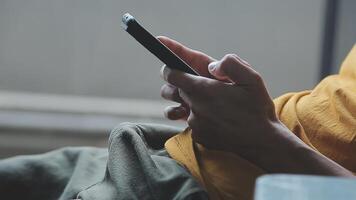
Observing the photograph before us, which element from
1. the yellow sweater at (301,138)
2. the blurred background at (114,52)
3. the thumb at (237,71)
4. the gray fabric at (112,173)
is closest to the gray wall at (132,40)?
the blurred background at (114,52)

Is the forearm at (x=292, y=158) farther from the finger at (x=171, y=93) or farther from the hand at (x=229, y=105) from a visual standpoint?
the finger at (x=171, y=93)

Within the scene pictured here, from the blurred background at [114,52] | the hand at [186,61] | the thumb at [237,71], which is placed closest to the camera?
the thumb at [237,71]

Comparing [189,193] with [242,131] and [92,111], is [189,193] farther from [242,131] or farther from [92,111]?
[92,111]

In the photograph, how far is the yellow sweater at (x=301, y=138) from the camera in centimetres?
62

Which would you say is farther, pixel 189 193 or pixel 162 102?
pixel 162 102

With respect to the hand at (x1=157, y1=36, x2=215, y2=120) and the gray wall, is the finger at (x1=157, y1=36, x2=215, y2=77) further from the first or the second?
the gray wall

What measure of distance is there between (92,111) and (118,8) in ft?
0.76

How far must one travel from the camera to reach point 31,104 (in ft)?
3.77

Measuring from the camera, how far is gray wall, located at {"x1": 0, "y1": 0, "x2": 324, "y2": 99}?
1162mm

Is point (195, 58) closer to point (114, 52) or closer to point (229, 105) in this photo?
point (229, 105)

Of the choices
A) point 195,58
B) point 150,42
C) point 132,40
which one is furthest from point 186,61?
point 132,40

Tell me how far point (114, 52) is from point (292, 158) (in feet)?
2.24

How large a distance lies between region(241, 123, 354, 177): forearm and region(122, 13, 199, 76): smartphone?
13cm

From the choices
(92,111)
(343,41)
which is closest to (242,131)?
(92,111)
